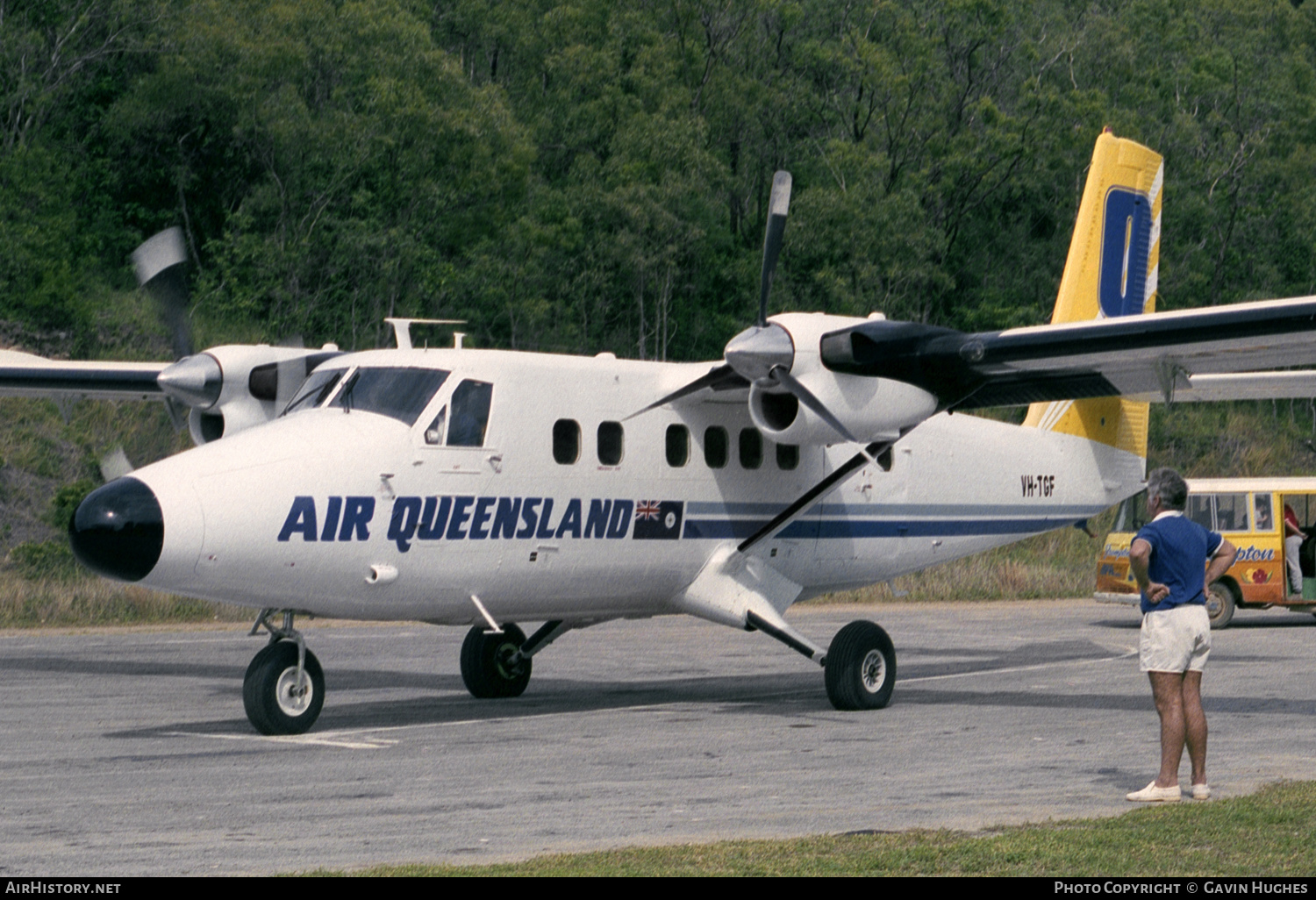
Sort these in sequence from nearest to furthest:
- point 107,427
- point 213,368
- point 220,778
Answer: point 220,778, point 213,368, point 107,427

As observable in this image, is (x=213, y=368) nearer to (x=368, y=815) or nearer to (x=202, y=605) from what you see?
(x=368, y=815)

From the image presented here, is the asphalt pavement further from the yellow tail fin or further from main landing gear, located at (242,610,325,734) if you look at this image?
the yellow tail fin

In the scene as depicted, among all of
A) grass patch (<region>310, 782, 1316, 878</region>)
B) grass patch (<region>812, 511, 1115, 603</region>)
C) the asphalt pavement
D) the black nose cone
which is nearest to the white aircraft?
the black nose cone

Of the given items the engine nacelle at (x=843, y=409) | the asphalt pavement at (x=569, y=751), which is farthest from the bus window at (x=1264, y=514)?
the engine nacelle at (x=843, y=409)

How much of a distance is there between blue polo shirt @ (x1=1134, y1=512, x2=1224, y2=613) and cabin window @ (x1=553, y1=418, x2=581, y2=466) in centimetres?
564

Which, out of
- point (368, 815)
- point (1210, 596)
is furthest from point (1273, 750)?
point (1210, 596)

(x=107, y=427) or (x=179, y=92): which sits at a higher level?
(x=179, y=92)

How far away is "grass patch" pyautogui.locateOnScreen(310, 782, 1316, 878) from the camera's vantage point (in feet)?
23.5

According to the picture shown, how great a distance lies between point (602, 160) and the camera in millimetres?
54062

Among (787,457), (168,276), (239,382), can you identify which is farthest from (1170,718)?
(168,276)

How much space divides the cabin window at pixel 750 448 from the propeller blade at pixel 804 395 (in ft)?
5.22

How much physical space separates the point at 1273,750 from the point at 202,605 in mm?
17997

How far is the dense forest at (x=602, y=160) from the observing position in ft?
147

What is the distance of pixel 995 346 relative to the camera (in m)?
13.6
